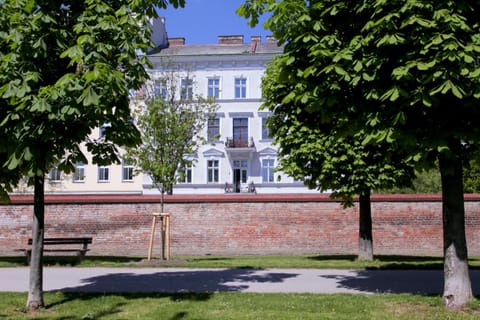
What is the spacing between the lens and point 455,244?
7.91m

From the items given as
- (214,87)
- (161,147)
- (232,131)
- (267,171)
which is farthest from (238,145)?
(161,147)

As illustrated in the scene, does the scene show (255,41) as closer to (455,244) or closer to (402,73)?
(455,244)

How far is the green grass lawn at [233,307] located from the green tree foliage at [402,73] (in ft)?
2.71

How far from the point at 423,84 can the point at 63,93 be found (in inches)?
201

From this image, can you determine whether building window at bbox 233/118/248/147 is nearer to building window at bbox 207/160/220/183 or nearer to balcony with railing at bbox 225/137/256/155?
balcony with railing at bbox 225/137/256/155

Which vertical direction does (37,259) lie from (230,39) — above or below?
below

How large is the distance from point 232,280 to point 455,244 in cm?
527

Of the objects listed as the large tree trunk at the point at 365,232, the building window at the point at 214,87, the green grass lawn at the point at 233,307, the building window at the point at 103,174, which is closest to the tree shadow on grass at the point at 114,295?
the green grass lawn at the point at 233,307

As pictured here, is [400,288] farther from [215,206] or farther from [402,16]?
[215,206]

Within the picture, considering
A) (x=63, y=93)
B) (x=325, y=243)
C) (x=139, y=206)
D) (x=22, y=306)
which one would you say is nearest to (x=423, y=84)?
(x=63, y=93)

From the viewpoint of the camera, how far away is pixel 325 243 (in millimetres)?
20016

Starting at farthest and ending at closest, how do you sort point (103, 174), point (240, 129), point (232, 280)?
point (103, 174) → point (240, 129) → point (232, 280)

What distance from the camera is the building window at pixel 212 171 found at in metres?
40.1

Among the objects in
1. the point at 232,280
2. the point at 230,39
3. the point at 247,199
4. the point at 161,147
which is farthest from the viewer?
the point at 230,39
